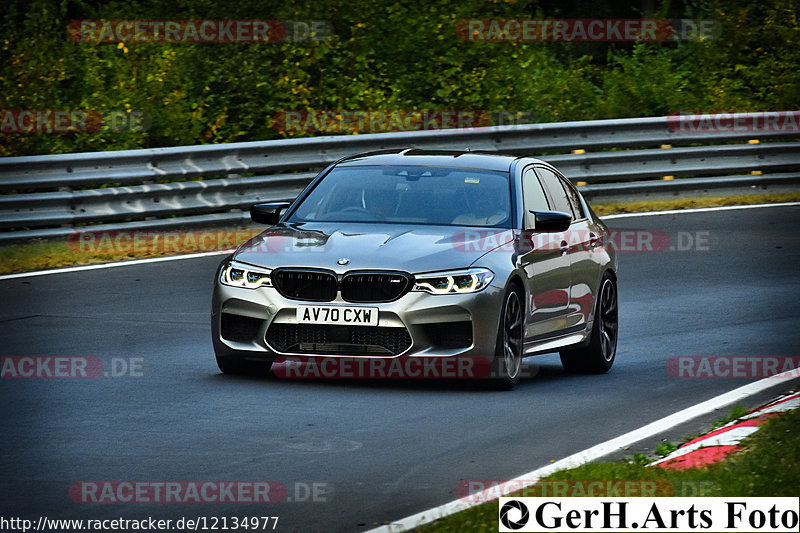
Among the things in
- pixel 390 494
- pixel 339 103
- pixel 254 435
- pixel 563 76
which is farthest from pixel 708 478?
pixel 563 76

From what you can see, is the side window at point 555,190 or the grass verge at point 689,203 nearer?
the side window at point 555,190

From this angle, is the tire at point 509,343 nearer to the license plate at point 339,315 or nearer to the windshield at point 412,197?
the windshield at point 412,197

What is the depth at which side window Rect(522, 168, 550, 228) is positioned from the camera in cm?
1107

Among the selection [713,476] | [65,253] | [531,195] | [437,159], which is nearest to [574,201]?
[531,195]

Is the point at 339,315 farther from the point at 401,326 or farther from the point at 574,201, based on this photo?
the point at 574,201

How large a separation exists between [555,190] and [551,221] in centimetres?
132

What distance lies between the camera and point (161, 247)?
17000 mm

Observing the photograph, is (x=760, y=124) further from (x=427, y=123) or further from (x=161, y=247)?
(x=161, y=247)

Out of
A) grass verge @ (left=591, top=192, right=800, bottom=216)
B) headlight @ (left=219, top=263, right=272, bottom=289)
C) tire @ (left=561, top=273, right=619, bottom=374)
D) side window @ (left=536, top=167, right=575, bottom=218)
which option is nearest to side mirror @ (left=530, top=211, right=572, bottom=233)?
side window @ (left=536, top=167, right=575, bottom=218)

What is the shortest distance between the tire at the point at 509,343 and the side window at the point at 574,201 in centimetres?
195

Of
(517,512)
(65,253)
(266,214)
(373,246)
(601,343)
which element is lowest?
(601,343)

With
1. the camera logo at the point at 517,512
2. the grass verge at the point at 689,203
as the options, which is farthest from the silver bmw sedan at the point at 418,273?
the grass verge at the point at 689,203

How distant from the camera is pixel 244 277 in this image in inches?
400

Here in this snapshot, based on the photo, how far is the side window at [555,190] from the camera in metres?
11.9
